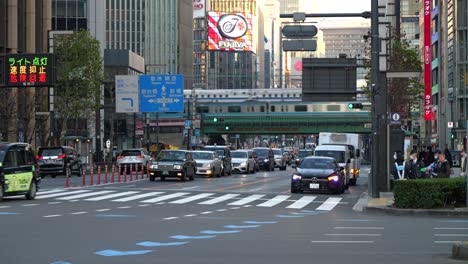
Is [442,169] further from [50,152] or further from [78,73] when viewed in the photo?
[78,73]

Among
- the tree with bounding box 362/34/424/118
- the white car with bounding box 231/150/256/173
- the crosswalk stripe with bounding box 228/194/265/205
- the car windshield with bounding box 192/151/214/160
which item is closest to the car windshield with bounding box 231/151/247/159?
the white car with bounding box 231/150/256/173

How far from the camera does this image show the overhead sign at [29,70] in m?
47.6

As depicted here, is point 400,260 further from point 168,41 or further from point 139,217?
point 168,41

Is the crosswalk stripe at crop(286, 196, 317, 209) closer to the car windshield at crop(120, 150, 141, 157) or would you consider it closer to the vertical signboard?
the car windshield at crop(120, 150, 141, 157)

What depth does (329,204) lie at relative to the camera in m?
31.2

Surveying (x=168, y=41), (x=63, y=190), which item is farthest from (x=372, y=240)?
(x=168, y=41)

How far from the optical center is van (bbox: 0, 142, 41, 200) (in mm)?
29266

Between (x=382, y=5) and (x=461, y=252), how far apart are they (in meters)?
21.1

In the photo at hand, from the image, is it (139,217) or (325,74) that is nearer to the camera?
(139,217)

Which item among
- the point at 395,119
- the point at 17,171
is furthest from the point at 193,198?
the point at 395,119

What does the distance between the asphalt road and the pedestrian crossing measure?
0.04 metres

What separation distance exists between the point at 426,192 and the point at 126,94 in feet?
166

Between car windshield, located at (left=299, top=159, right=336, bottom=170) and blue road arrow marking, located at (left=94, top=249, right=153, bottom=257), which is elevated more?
car windshield, located at (left=299, top=159, right=336, bottom=170)

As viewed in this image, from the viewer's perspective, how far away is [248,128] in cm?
12675
